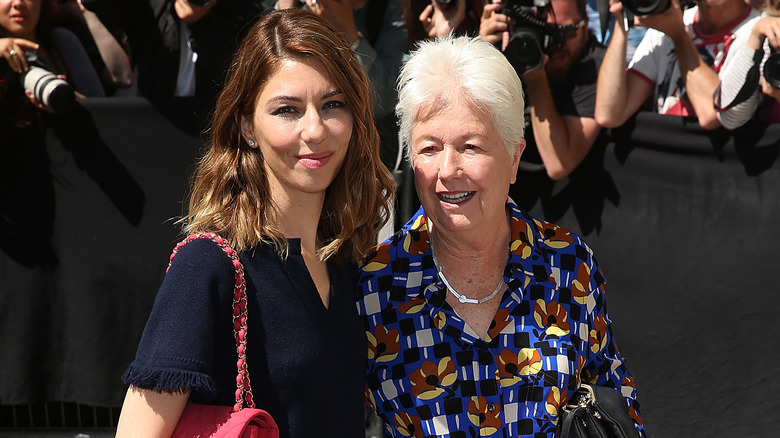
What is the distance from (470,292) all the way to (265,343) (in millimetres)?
702

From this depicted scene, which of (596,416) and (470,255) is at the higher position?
(470,255)

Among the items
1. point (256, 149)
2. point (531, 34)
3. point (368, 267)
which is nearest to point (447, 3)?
point (531, 34)

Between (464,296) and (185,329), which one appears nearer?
(185,329)

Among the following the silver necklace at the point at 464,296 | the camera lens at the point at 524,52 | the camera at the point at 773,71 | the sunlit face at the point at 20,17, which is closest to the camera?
the silver necklace at the point at 464,296

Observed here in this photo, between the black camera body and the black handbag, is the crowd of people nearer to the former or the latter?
the black handbag

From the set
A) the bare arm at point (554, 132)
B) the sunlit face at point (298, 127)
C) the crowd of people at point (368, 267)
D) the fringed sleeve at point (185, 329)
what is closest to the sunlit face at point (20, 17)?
the crowd of people at point (368, 267)

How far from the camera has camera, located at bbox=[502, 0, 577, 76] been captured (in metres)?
3.84

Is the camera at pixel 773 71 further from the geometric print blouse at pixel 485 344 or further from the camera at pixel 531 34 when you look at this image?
the geometric print blouse at pixel 485 344

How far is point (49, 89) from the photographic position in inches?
161

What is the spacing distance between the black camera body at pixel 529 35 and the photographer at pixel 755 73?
0.73 meters

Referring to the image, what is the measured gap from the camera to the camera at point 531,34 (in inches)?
151

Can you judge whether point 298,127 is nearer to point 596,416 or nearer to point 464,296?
point 464,296

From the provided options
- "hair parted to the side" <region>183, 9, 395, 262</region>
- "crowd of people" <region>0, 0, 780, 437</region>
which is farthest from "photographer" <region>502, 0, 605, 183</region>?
"hair parted to the side" <region>183, 9, 395, 262</region>

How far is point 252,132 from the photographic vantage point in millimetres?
2312
